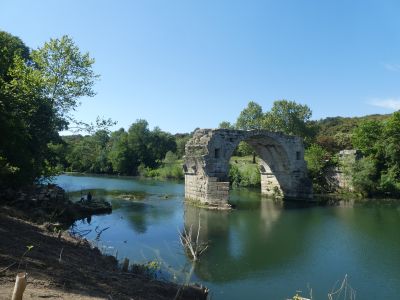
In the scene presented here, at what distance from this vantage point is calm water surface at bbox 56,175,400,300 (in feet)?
36.9

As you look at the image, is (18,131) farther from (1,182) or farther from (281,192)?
(281,192)

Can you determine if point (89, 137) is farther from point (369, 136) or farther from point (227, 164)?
point (369, 136)

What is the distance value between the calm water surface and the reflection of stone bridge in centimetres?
191

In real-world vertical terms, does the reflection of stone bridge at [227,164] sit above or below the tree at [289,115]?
below

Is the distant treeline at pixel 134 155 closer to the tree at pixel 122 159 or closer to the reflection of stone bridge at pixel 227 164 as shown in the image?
the tree at pixel 122 159

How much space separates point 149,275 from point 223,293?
2.12 metres

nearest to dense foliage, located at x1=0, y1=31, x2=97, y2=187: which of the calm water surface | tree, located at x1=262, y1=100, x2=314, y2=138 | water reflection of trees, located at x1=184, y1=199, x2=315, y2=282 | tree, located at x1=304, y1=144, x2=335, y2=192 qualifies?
the calm water surface

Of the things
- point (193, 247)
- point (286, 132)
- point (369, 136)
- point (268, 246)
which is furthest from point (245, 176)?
point (193, 247)

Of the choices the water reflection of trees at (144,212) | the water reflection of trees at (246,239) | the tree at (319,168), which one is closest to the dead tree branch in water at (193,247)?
the water reflection of trees at (246,239)

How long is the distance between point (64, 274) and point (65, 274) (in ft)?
0.07

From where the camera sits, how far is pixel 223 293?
1027 centimetres

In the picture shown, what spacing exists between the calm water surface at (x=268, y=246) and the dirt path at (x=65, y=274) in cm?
215

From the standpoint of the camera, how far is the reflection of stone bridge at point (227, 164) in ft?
86.2

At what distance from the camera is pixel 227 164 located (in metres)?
27.3
